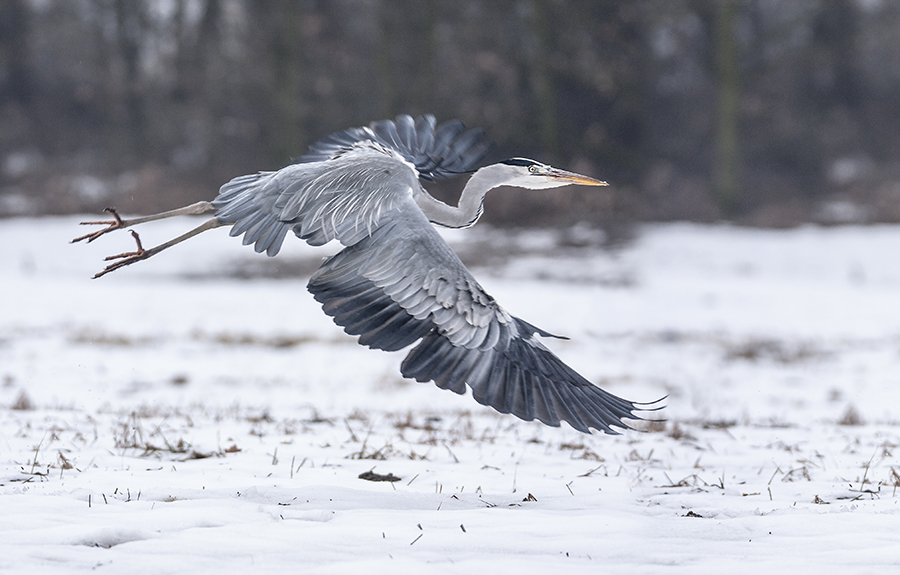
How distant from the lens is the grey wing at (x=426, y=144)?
6.06 meters

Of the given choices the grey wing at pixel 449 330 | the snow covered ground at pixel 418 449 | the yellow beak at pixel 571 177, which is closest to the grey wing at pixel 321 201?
the grey wing at pixel 449 330

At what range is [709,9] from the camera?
23.6 meters

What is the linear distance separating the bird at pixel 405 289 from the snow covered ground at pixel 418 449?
1.56ft

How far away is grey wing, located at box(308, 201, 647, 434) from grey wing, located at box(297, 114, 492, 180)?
166cm

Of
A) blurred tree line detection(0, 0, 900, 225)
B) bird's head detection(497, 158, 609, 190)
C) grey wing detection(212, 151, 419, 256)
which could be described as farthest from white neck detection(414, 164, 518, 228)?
blurred tree line detection(0, 0, 900, 225)

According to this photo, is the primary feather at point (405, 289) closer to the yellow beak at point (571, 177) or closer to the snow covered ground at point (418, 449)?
the snow covered ground at point (418, 449)

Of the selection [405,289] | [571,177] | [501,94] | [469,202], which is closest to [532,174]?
[571,177]

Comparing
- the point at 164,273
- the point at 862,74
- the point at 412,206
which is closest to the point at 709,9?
the point at 862,74

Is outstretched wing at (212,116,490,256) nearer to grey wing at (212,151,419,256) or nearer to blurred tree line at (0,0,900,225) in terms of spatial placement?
grey wing at (212,151,419,256)

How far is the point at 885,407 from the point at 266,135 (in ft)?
73.7

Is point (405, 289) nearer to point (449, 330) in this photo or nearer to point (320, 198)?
point (449, 330)

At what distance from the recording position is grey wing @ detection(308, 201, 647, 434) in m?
4.05

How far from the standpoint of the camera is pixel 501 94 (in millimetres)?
24656

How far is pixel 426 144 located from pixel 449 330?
96.1 inches
